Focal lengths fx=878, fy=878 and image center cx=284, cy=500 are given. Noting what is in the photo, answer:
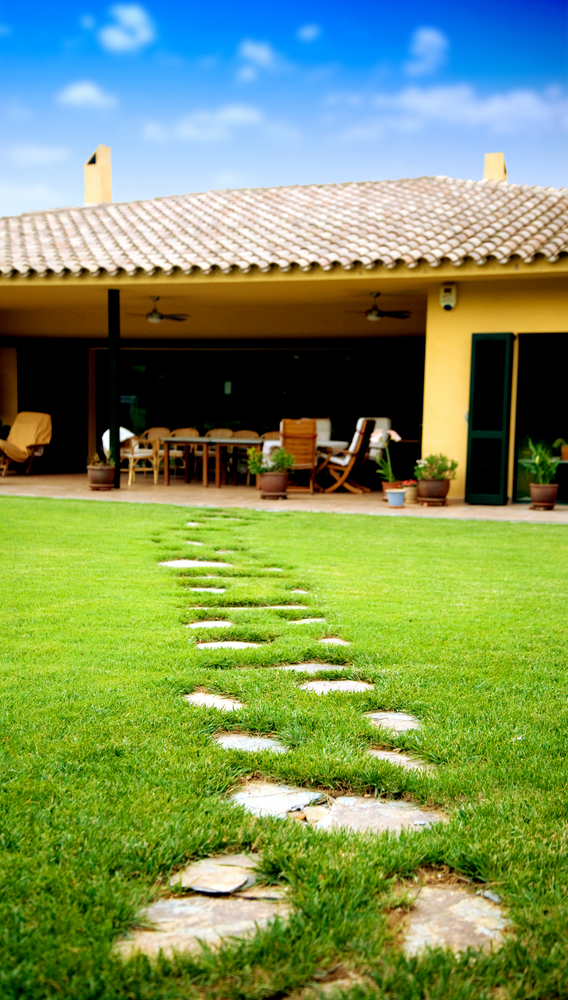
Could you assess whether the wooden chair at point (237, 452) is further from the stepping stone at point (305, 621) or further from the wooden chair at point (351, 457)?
the stepping stone at point (305, 621)

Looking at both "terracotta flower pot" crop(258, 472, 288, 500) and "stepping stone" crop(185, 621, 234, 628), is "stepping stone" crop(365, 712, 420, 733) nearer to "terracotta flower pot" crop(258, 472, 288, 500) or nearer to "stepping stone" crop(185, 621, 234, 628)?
"stepping stone" crop(185, 621, 234, 628)

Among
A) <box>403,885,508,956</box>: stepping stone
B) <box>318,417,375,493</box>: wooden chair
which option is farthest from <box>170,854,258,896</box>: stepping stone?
<box>318,417,375,493</box>: wooden chair

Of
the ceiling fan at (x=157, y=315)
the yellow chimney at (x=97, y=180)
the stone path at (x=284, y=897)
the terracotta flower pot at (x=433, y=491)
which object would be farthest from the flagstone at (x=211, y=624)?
the yellow chimney at (x=97, y=180)

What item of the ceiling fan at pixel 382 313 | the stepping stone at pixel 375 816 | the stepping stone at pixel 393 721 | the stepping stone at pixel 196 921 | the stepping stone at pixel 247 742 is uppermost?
the ceiling fan at pixel 382 313

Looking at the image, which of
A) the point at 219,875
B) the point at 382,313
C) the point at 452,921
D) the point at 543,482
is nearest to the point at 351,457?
the point at 382,313

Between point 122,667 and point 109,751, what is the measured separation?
0.77m

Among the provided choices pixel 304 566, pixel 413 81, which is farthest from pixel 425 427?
pixel 413 81

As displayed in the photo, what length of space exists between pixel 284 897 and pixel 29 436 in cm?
1294

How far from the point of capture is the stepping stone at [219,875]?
1744 millimetres

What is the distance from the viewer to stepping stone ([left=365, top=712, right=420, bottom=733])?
261 centimetres

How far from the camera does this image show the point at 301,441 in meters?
11.3

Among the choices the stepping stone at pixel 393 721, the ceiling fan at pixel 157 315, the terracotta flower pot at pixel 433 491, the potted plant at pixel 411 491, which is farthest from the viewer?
the ceiling fan at pixel 157 315

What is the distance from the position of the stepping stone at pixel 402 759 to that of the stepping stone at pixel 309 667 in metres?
0.73

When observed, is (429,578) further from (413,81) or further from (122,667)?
(413,81)
